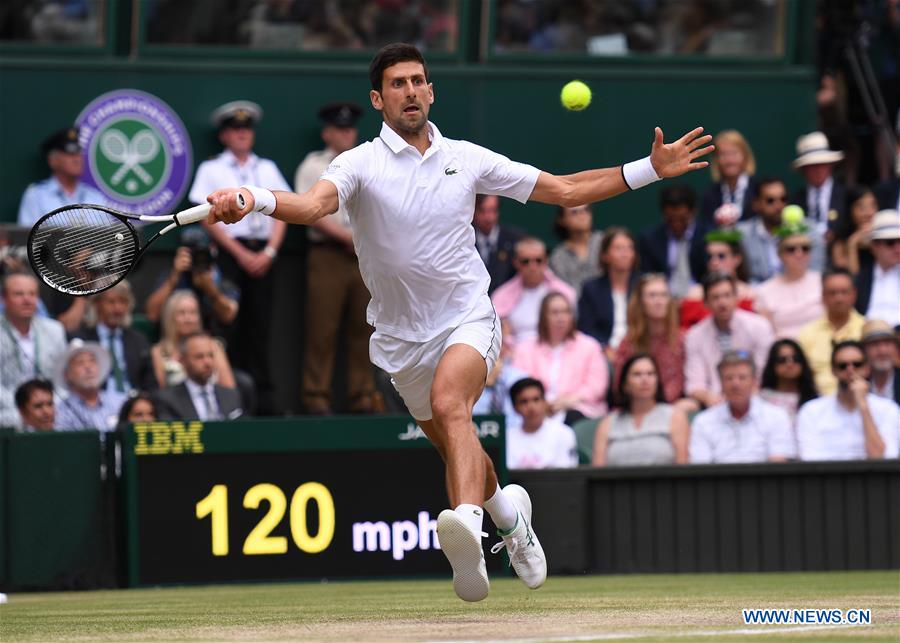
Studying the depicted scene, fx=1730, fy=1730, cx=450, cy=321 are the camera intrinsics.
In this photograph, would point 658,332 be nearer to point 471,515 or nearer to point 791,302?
point 791,302

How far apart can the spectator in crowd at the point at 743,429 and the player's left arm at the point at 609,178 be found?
3.78m

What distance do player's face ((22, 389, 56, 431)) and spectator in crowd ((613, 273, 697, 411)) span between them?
12.2ft

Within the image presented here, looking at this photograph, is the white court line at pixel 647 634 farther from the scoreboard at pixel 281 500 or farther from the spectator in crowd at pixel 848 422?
the spectator in crowd at pixel 848 422

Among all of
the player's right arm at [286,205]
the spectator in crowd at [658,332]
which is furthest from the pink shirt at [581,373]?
the player's right arm at [286,205]

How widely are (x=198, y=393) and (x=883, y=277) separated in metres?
4.92

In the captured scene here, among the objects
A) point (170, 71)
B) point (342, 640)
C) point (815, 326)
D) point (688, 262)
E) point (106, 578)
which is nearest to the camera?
point (342, 640)

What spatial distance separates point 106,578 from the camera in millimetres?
9922

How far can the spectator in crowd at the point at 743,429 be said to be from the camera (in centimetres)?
1078

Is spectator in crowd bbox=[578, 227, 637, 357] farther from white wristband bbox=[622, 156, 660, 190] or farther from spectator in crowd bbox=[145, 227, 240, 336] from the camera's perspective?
white wristband bbox=[622, 156, 660, 190]

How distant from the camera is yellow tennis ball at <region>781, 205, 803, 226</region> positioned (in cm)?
1238

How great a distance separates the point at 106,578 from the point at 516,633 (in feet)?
15.5

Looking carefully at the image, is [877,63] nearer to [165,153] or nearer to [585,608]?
[165,153]

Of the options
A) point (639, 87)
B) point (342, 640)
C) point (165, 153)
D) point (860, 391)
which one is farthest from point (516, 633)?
point (639, 87)

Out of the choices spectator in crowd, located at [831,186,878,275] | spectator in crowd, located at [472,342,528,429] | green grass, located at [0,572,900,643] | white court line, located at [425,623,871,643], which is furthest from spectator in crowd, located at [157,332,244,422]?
white court line, located at [425,623,871,643]
